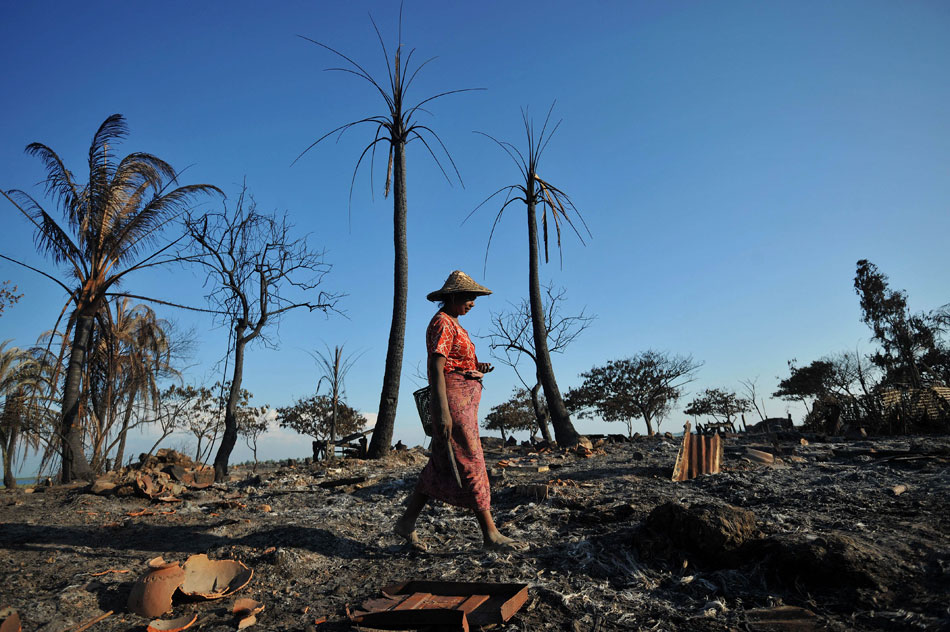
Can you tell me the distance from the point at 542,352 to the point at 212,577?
10349 millimetres

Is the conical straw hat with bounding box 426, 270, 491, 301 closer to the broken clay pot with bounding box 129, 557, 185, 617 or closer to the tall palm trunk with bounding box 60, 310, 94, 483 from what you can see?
the broken clay pot with bounding box 129, 557, 185, 617

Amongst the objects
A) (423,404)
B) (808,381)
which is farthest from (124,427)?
(808,381)

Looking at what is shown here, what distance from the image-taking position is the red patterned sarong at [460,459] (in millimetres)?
3939

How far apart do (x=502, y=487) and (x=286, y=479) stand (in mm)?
4454

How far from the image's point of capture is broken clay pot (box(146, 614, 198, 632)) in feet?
9.48

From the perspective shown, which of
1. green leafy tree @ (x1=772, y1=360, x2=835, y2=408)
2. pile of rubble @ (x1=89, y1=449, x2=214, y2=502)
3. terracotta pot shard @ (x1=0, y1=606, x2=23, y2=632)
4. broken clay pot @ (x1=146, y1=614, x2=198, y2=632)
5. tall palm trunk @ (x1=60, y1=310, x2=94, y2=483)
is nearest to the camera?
terracotta pot shard @ (x1=0, y1=606, x2=23, y2=632)

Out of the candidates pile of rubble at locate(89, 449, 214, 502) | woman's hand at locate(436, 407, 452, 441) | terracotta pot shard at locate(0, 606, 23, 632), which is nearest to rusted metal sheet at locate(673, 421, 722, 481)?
woman's hand at locate(436, 407, 452, 441)

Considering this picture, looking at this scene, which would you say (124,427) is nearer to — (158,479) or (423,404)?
(158,479)

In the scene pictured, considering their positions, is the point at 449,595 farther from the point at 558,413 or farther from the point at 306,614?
the point at 558,413

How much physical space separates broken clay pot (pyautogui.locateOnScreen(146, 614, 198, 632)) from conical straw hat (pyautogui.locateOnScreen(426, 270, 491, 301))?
2.71m

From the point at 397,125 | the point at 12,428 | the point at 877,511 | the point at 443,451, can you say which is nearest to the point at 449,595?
the point at 443,451

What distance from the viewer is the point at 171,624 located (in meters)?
2.97

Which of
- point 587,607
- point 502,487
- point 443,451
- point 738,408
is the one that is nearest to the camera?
point 587,607

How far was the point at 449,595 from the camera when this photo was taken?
10.2 feet
